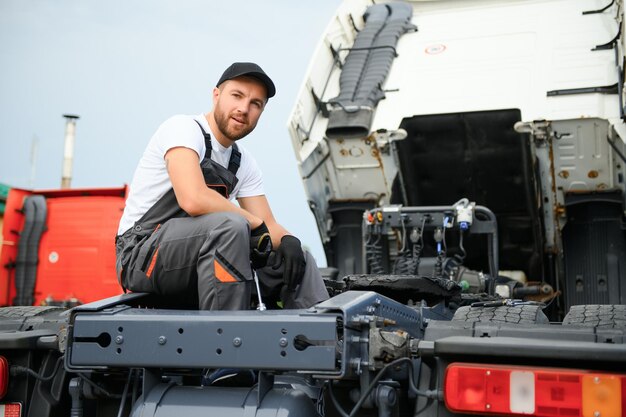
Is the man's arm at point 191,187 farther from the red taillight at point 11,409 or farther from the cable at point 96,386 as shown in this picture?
the red taillight at point 11,409

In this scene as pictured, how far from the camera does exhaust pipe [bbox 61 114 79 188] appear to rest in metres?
16.6

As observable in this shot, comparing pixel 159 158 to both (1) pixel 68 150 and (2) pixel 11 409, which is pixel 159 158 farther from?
(1) pixel 68 150

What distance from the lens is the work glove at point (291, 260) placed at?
2.70 m

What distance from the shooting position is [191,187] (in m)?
2.60

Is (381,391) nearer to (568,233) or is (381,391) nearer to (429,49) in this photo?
(568,233)

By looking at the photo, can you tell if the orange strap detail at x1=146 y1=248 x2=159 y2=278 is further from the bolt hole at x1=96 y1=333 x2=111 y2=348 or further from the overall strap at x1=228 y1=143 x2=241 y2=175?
the overall strap at x1=228 y1=143 x2=241 y2=175

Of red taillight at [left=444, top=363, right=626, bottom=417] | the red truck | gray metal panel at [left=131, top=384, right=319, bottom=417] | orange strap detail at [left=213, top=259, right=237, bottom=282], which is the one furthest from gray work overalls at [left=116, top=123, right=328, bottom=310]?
the red truck

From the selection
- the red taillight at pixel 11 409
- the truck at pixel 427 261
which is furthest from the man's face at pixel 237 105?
the red taillight at pixel 11 409

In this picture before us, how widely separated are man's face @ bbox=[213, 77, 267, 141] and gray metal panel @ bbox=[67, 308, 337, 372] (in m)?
0.78

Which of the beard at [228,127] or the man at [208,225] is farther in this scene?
the beard at [228,127]

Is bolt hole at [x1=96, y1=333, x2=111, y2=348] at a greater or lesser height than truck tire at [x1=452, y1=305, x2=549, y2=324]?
lesser

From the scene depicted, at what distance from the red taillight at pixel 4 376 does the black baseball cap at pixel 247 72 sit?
124cm

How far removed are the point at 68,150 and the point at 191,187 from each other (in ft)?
48.7

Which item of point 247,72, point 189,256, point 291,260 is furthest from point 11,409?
point 247,72
